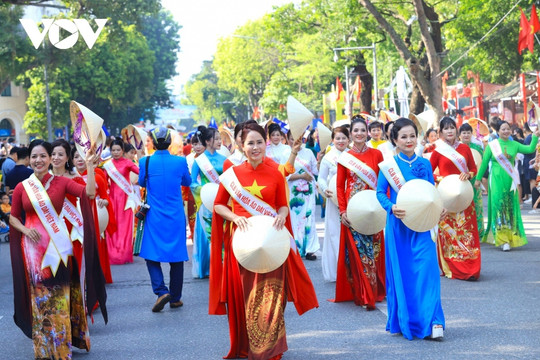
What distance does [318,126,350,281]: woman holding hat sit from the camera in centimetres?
909

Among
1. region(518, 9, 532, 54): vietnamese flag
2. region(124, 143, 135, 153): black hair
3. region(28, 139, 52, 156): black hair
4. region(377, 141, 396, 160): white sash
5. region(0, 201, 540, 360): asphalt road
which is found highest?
region(518, 9, 532, 54): vietnamese flag

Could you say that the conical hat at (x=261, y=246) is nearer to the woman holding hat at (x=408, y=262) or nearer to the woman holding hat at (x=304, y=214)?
the woman holding hat at (x=408, y=262)

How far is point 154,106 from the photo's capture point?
69.5m

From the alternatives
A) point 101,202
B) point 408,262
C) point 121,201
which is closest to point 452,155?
point 408,262

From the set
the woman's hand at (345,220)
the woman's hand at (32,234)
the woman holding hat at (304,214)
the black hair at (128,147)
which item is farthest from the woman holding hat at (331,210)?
the black hair at (128,147)

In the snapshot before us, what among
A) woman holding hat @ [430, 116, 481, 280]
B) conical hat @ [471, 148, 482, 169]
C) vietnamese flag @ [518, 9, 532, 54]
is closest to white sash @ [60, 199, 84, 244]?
woman holding hat @ [430, 116, 481, 280]

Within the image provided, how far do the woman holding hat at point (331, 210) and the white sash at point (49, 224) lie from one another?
325 centimetres

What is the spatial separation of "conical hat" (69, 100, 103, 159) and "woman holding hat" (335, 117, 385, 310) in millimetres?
2291

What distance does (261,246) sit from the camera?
561 cm

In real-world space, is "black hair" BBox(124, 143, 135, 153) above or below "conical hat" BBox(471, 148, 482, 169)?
above

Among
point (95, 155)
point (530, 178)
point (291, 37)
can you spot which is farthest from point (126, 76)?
point (95, 155)

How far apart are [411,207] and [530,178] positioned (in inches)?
500

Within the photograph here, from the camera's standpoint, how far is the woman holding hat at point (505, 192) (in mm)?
11422

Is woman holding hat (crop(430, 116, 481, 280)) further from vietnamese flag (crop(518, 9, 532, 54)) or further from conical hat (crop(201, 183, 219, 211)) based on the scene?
vietnamese flag (crop(518, 9, 532, 54))
